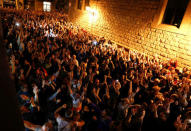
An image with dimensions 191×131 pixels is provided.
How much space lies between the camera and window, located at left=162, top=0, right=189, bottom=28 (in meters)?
8.52

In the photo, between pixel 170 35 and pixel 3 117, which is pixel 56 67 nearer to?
pixel 3 117

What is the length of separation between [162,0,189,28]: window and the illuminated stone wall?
694 mm

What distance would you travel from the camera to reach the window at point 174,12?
27.9ft

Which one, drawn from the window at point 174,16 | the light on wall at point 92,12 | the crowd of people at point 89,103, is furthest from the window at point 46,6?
the crowd of people at point 89,103

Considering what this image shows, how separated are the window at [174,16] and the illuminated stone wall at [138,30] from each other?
0.25m

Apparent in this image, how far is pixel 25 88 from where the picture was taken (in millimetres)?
3730

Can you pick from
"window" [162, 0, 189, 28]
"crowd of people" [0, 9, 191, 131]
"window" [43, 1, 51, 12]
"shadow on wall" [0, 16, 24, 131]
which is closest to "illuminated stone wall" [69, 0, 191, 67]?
"window" [162, 0, 189, 28]

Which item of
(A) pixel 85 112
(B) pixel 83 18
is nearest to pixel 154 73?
(A) pixel 85 112

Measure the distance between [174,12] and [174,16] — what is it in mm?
294

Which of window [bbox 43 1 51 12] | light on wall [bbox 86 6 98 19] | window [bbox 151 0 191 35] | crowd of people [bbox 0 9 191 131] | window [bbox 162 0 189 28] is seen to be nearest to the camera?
crowd of people [bbox 0 9 191 131]

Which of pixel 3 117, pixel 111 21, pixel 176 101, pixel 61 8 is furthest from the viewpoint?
pixel 61 8

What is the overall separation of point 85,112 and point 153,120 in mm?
1863

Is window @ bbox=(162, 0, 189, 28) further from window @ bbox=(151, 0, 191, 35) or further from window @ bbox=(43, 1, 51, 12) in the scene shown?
window @ bbox=(43, 1, 51, 12)

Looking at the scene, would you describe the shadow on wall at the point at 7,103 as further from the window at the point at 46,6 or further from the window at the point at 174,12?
the window at the point at 46,6
